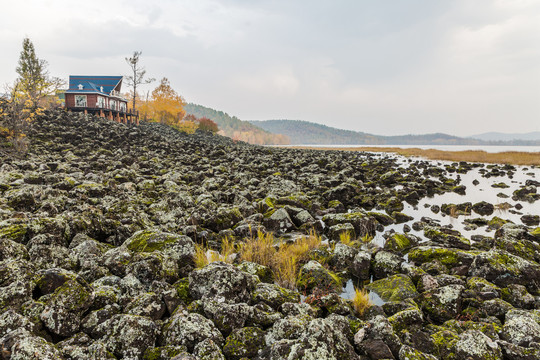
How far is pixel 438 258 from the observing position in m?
7.82

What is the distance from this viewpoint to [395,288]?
6.43m

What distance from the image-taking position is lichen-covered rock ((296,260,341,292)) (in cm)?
644

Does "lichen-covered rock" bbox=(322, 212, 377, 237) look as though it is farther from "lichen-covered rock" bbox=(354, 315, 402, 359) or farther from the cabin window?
the cabin window

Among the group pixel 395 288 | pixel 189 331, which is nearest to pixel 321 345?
pixel 189 331

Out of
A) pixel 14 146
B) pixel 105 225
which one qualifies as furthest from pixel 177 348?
pixel 14 146

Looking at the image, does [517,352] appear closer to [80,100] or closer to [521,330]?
[521,330]

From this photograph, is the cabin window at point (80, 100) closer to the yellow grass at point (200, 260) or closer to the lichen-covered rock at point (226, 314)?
the yellow grass at point (200, 260)

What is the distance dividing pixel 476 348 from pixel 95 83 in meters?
70.7

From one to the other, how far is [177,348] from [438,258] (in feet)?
23.5

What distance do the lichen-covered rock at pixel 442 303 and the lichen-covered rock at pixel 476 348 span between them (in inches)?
43.0

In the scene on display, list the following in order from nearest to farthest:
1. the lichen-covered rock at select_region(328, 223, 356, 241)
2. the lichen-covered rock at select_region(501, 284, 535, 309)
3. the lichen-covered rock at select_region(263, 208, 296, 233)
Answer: the lichen-covered rock at select_region(501, 284, 535, 309)
the lichen-covered rock at select_region(328, 223, 356, 241)
the lichen-covered rock at select_region(263, 208, 296, 233)

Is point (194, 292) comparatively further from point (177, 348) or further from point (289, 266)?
point (289, 266)

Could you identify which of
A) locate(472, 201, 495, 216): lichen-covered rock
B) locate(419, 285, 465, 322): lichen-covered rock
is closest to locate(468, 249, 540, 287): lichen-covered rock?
locate(419, 285, 465, 322): lichen-covered rock

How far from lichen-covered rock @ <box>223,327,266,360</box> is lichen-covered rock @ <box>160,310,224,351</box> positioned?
152 mm
